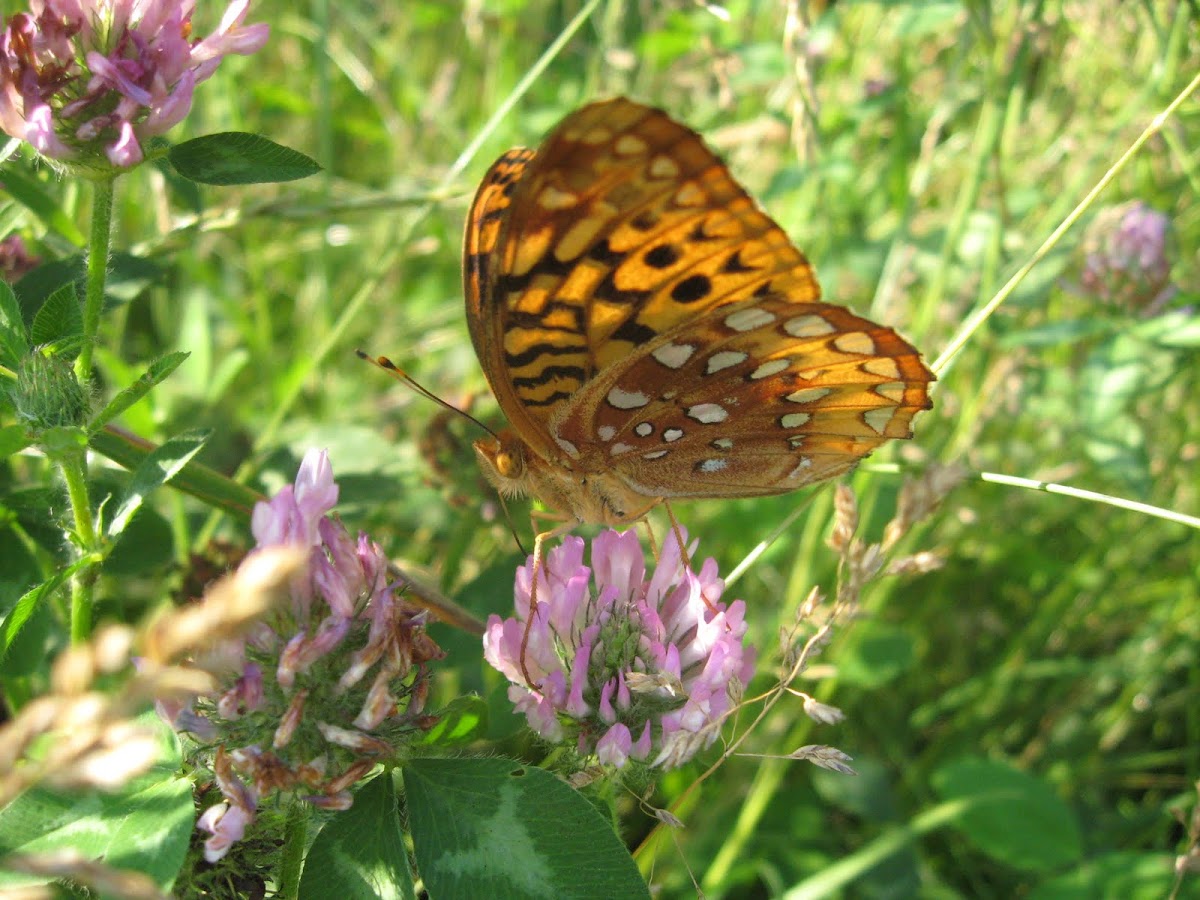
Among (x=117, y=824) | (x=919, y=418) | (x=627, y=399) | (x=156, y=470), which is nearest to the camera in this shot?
(x=117, y=824)

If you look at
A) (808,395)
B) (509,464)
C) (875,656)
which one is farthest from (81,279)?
(875,656)

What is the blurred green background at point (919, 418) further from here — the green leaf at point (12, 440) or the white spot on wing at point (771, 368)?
the green leaf at point (12, 440)

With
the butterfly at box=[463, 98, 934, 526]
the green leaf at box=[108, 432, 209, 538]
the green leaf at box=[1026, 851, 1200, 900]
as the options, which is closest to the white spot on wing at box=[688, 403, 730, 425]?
the butterfly at box=[463, 98, 934, 526]

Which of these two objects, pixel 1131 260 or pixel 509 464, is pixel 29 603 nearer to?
pixel 509 464

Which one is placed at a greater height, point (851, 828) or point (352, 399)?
point (352, 399)

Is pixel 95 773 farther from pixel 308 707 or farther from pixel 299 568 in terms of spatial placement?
pixel 308 707

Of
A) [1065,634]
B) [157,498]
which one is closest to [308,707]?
[157,498]
